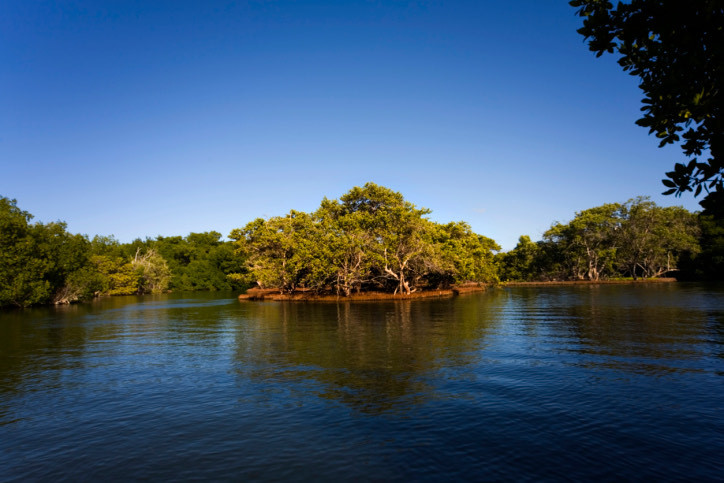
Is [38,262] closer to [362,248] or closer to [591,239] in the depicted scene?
[362,248]

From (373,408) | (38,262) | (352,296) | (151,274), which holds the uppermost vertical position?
(38,262)

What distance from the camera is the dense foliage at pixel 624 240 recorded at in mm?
104250

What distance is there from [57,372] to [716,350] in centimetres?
3257

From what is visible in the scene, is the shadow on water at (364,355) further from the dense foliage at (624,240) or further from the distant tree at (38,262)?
the dense foliage at (624,240)

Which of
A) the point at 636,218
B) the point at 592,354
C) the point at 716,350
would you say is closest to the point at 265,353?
the point at 592,354

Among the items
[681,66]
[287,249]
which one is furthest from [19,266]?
[681,66]

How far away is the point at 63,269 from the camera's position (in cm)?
7362

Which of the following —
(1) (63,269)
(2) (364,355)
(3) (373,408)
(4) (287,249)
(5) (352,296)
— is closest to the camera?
(3) (373,408)

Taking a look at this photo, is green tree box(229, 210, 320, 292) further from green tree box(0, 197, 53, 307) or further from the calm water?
the calm water

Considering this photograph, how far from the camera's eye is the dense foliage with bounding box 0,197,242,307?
6262 cm

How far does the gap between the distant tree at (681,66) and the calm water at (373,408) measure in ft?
22.3

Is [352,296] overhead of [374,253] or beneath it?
beneath

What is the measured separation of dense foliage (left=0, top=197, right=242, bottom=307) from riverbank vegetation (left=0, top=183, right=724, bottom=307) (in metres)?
0.19

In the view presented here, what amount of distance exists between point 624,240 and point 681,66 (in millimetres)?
117610
